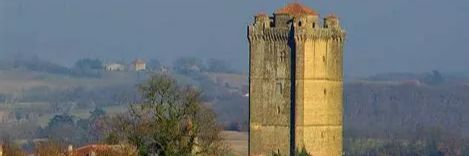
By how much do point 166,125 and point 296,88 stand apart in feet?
87.6

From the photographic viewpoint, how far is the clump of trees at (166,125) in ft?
142

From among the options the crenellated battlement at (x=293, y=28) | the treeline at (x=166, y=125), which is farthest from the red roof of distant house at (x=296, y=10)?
the treeline at (x=166, y=125)

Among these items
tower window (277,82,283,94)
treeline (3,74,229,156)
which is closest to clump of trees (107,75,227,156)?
treeline (3,74,229,156)

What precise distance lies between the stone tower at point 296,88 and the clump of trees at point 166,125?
925 inches

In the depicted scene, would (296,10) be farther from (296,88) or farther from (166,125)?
(166,125)

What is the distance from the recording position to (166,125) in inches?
1706

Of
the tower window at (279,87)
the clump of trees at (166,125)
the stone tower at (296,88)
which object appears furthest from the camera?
the tower window at (279,87)

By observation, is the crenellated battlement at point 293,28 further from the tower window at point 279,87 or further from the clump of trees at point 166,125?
the clump of trees at point 166,125

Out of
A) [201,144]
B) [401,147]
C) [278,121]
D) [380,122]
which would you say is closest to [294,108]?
[278,121]

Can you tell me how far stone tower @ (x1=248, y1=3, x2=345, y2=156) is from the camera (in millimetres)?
69500

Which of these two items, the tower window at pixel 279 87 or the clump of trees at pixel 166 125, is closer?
the clump of trees at pixel 166 125

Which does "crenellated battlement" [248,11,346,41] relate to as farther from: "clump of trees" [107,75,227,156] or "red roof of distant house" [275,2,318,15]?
"clump of trees" [107,75,227,156]

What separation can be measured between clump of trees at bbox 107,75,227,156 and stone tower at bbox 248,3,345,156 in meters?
23.5

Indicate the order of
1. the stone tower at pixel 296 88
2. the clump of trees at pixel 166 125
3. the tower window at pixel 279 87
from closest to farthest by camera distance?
the clump of trees at pixel 166 125 < the stone tower at pixel 296 88 < the tower window at pixel 279 87
